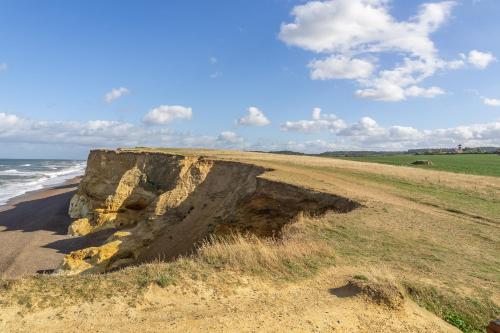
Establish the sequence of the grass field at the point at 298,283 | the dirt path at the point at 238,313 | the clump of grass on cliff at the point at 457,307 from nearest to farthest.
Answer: the dirt path at the point at 238,313
the grass field at the point at 298,283
the clump of grass on cliff at the point at 457,307

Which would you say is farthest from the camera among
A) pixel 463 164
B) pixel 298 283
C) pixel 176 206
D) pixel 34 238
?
pixel 463 164

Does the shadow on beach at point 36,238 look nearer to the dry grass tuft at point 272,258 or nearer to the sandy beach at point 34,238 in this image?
the sandy beach at point 34,238

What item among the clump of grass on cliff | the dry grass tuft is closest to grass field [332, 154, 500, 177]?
the clump of grass on cliff

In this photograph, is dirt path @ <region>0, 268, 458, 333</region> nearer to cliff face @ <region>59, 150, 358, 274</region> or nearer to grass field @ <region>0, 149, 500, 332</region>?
grass field @ <region>0, 149, 500, 332</region>

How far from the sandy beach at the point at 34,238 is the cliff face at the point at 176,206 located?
5.93ft

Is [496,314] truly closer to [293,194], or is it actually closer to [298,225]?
[298,225]

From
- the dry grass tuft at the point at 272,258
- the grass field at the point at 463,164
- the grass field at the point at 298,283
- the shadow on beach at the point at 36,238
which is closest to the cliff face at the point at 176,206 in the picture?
the shadow on beach at the point at 36,238

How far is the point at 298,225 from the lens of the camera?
46.8 feet

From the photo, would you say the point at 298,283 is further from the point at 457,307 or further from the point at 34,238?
the point at 34,238

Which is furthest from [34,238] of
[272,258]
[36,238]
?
[272,258]

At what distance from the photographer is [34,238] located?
96.3 feet

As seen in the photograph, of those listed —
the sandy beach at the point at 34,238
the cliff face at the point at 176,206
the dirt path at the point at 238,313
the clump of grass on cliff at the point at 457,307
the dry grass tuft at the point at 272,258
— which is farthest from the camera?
the sandy beach at the point at 34,238

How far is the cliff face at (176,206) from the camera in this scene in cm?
2017

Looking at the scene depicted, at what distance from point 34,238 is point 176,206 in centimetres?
1254
